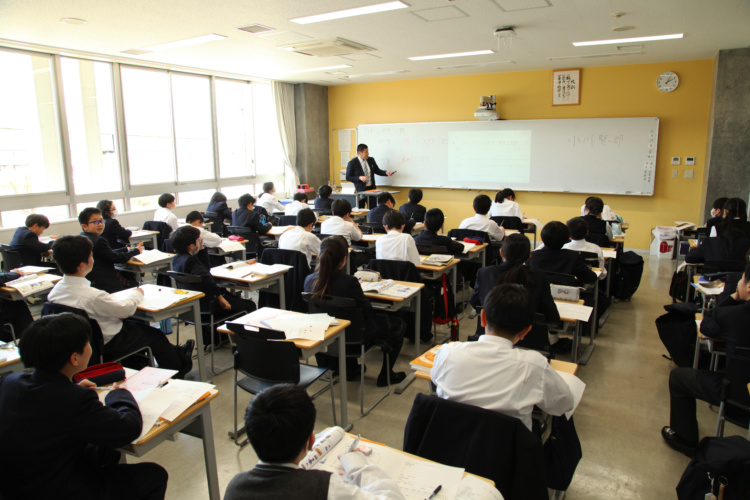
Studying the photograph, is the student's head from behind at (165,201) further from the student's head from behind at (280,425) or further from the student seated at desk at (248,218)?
the student's head from behind at (280,425)

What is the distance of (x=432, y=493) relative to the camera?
57.9 inches

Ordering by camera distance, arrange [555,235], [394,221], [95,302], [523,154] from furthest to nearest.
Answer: [523,154] < [394,221] < [555,235] < [95,302]

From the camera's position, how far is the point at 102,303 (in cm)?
305

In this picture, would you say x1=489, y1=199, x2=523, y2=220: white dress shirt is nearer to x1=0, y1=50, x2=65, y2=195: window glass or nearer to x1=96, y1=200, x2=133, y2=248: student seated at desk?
x1=96, y1=200, x2=133, y2=248: student seated at desk

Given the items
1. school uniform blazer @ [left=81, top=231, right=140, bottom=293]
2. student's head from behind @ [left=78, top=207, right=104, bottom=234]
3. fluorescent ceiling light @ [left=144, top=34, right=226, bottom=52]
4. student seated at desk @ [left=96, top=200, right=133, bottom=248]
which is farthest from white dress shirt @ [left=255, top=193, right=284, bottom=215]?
school uniform blazer @ [left=81, top=231, right=140, bottom=293]

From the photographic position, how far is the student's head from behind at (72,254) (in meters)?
2.95

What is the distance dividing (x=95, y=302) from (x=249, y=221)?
341 centimetres

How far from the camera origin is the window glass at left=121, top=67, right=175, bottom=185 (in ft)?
26.1

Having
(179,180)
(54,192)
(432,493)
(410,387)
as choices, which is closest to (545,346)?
(410,387)

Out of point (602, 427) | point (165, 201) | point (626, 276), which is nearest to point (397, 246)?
point (602, 427)

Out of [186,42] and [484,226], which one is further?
A: [186,42]

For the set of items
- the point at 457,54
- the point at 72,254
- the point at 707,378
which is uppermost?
the point at 457,54

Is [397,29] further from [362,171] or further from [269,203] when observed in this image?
[362,171]

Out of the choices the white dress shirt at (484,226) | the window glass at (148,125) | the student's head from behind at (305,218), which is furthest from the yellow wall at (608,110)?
the student's head from behind at (305,218)
